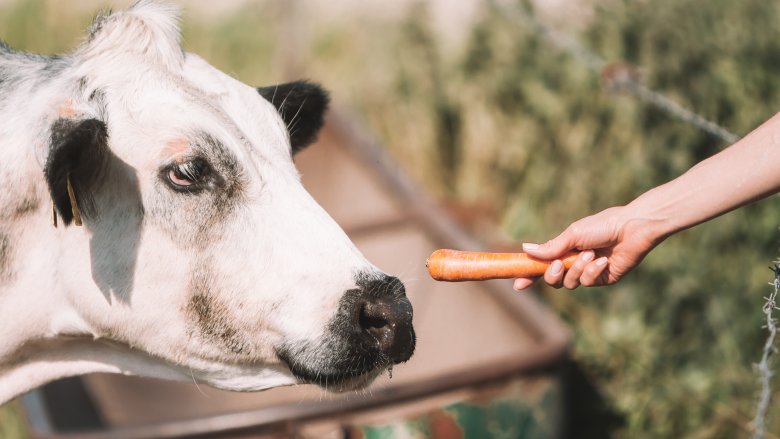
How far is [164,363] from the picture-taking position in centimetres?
246

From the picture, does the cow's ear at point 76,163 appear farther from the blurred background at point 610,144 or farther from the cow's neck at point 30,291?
the blurred background at point 610,144

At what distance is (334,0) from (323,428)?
323 inches

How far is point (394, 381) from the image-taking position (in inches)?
207

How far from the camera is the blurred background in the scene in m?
5.02

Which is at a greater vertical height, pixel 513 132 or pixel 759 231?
pixel 513 132

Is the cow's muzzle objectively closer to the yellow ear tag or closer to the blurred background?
the yellow ear tag

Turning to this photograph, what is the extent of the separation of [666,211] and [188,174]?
41.5 inches

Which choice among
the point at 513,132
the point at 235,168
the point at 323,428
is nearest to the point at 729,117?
the point at 513,132

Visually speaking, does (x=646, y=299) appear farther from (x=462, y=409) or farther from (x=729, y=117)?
(x=462, y=409)

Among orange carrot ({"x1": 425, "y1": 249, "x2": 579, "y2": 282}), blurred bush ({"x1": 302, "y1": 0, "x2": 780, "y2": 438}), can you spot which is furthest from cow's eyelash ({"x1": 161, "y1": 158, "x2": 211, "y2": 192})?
blurred bush ({"x1": 302, "y1": 0, "x2": 780, "y2": 438})

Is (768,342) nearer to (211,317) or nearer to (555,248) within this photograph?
(555,248)

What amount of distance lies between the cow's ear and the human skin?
995mm

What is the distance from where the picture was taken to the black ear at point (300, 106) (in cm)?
277

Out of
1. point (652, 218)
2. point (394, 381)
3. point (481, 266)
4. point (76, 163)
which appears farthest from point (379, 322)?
point (394, 381)
